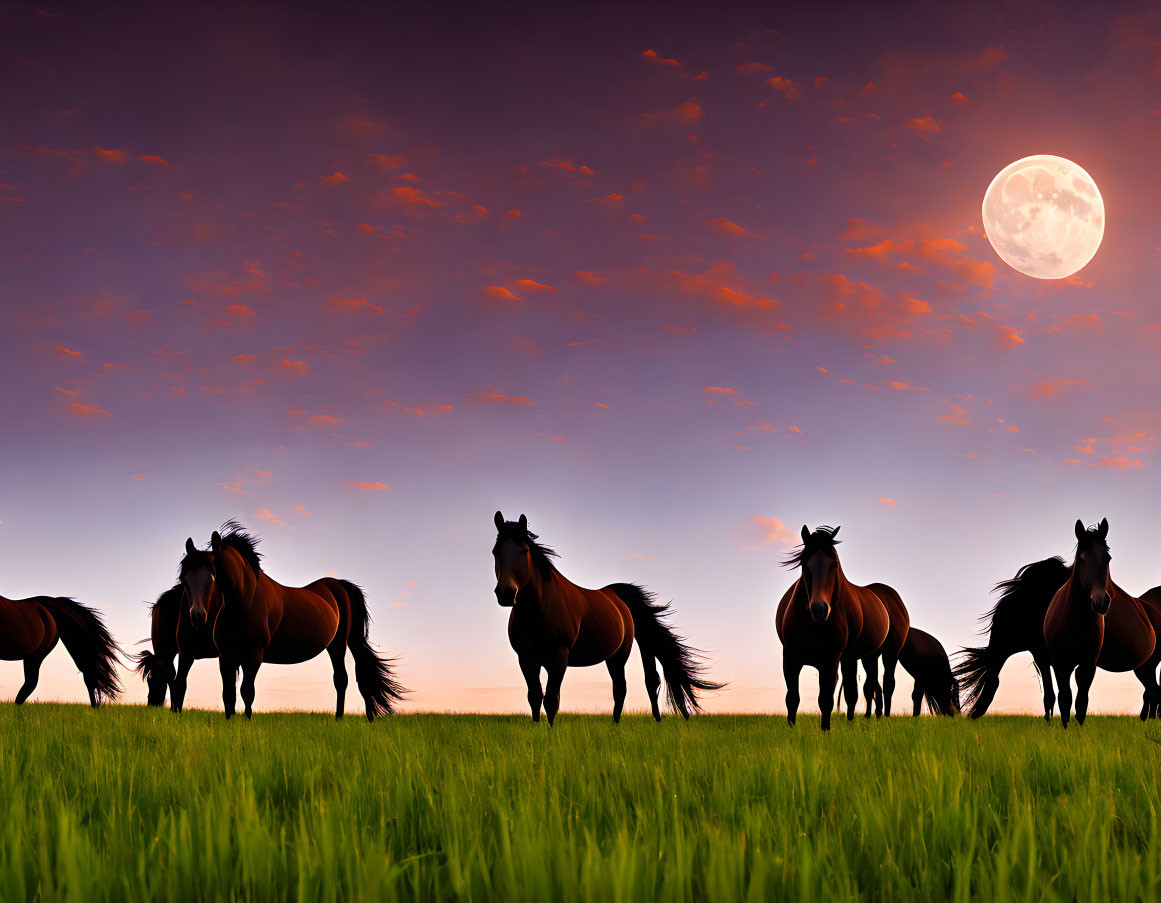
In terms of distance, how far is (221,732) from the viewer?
873 centimetres

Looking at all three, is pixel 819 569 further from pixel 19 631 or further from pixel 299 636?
pixel 19 631

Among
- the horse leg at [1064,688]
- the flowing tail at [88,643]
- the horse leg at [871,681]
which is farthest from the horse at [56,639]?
the horse leg at [1064,688]

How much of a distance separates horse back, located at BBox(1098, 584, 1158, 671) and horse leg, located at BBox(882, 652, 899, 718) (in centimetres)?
407

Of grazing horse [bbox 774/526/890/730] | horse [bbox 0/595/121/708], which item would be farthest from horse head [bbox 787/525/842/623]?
horse [bbox 0/595/121/708]

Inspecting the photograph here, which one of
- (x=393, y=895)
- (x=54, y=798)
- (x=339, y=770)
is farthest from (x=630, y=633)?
(x=393, y=895)

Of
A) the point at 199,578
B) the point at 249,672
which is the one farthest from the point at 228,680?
the point at 199,578

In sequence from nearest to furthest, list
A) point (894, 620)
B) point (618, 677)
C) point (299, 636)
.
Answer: point (299, 636), point (618, 677), point (894, 620)

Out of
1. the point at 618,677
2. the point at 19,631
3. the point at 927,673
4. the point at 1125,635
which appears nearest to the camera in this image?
the point at 1125,635

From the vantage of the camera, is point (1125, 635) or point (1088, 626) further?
point (1125, 635)

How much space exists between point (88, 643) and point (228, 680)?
7513mm

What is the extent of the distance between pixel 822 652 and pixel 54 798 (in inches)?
377

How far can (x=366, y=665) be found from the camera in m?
15.7

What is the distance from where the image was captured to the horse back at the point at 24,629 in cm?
1556

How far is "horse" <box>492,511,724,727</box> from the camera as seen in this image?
11.4m
